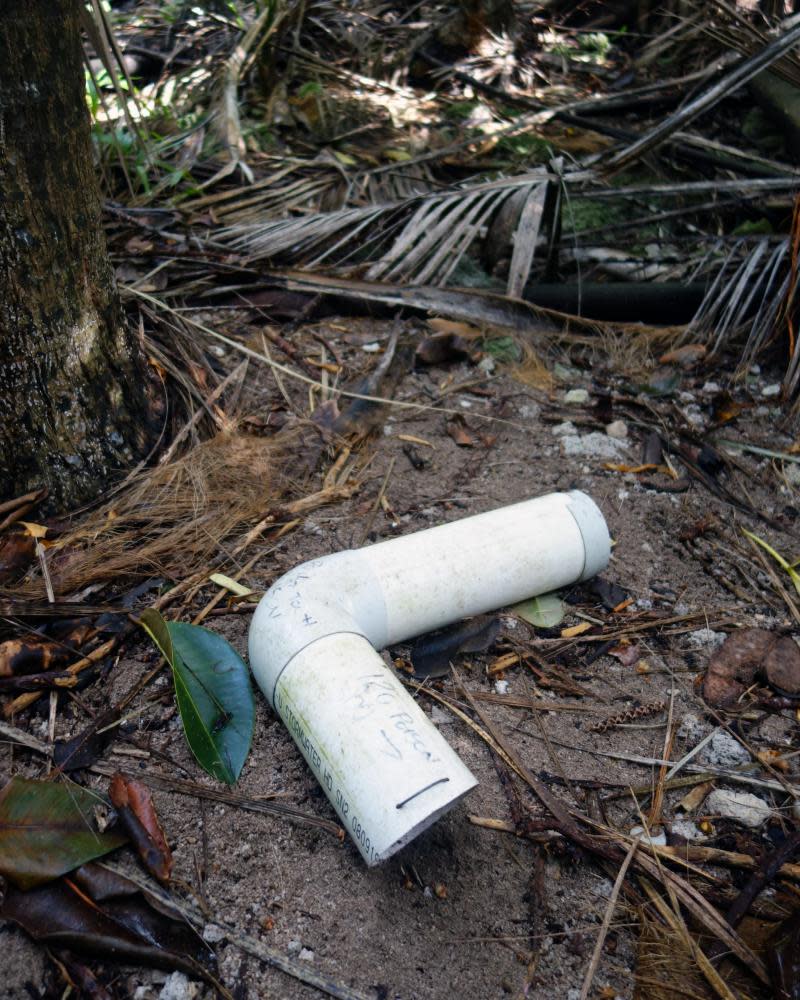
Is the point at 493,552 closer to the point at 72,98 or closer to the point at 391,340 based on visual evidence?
the point at 391,340

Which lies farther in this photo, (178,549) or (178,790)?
(178,549)

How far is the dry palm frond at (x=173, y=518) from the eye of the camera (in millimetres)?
1858

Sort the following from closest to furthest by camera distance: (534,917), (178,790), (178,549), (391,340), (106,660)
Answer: (534,917), (178,790), (106,660), (178,549), (391,340)

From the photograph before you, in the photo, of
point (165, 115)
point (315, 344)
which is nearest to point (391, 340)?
point (315, 344)

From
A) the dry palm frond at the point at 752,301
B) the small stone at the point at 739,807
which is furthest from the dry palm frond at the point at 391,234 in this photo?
the small stone at the point at 739,807

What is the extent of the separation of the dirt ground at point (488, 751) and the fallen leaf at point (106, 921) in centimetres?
3

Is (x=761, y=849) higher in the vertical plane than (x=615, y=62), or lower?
lower

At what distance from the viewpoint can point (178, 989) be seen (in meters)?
1.23

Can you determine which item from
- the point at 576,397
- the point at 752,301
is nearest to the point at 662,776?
the point at 576,397

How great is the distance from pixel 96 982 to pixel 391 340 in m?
1.99

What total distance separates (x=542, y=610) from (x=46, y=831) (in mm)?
1129

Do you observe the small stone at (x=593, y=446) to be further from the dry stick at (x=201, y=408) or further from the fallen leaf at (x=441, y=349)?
the dry stick at (x=201, y=408)

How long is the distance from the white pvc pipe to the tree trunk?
675 mm

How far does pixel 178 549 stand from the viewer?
6.40ft
